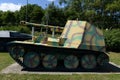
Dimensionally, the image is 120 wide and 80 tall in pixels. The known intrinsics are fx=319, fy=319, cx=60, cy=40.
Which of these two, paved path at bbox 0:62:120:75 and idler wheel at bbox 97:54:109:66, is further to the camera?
idler wheel at bbox 97:54:109:66

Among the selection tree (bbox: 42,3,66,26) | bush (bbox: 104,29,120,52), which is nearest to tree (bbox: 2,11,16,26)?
tree (bbox: 42,3,66,26)

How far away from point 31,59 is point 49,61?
759 mm

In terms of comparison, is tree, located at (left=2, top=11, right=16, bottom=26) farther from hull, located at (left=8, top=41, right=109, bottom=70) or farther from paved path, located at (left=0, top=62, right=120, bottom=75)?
hull, located at (left=8, top=41, right=109, bottom=70)

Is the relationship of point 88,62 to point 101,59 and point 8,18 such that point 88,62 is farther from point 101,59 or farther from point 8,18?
point 8,18

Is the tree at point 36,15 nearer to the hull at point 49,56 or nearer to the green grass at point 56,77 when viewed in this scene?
the hull at point 49,56

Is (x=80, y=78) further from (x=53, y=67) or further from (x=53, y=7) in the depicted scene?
(x=53, y=7)

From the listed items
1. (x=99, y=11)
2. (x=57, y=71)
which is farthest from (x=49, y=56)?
(x=99, y=11)

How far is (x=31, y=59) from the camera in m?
13.0

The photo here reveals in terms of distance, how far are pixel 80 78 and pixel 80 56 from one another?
80.2 inches

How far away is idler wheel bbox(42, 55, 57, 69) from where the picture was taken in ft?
43.1

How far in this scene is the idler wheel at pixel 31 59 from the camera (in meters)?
13.0

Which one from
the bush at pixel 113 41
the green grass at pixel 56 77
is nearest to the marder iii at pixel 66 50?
the green grass at pixel 56 77

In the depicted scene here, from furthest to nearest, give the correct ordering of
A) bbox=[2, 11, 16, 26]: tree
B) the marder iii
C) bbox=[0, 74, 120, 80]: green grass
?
bbox=[2, 11, 16, 26]: tree < the marder iii < bbox=[0, 74, 120, 80]: green grass

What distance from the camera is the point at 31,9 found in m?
86.8
